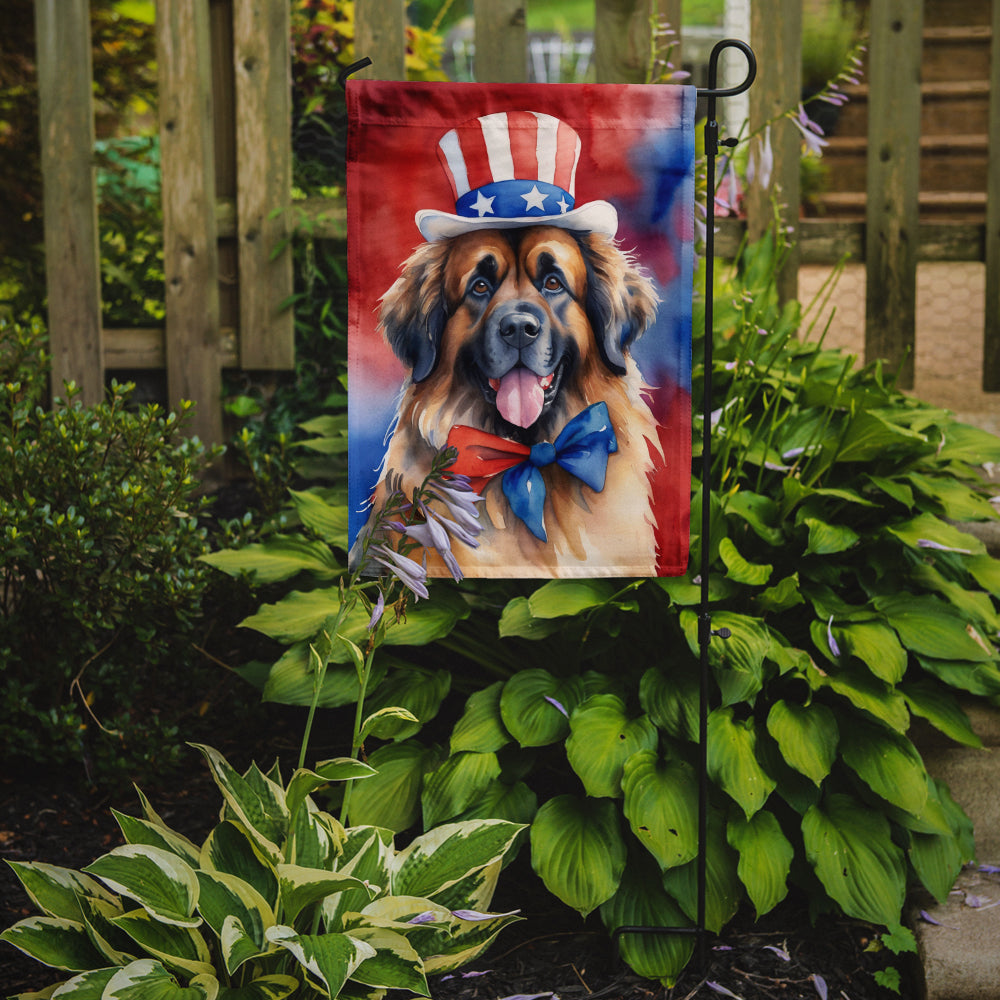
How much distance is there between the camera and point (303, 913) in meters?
1.60

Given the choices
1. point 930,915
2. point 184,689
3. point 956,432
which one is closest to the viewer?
point 930,915

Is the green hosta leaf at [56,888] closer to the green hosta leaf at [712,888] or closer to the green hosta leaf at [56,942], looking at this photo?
the green hosta leaf at [56,942]

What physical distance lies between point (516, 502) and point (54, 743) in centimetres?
129

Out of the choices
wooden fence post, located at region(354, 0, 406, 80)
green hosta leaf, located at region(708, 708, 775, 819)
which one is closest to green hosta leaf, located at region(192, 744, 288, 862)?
green hosta leaf, located at region(708, 708, 775, 819)

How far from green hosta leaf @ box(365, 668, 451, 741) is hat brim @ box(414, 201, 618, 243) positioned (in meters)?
0.92

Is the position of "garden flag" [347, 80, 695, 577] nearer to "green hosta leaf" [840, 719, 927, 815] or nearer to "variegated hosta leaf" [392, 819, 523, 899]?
"variegated hosta leaf" [392, 819, 523, 899]

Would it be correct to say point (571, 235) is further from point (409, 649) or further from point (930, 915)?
point (930, 915)

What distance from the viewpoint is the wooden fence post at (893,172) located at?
3336 millimetres

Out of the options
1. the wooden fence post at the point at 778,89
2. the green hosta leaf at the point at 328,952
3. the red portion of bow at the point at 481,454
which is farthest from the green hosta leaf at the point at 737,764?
the wooden fence post at the point at 778,89

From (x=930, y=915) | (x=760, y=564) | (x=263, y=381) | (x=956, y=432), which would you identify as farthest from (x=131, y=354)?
(x=930, y=915)

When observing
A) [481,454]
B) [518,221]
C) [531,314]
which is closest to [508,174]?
[518,221]

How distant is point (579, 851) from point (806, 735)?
50 centimetres

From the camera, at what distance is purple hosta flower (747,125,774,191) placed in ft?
7.88

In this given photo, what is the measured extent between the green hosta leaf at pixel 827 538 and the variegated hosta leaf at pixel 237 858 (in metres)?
1.24
